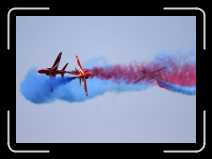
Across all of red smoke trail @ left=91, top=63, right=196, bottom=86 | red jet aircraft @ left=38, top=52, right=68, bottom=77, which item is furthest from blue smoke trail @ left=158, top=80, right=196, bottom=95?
red jet aircraft @ left=38, top=52, right=68, bottom=77

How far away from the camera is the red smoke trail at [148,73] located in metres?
7.02

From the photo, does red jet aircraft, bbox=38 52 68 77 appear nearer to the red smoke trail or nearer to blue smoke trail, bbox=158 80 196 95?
the red smoke trail

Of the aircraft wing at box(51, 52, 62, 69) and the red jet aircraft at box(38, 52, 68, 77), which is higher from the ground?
the aircraft wing at box(51, 52, 62, 69)

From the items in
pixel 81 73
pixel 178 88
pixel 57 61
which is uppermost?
pixel 57 61

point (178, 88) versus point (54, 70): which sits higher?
point (54, 70)

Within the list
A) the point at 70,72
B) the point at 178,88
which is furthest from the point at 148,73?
the point at 70,72

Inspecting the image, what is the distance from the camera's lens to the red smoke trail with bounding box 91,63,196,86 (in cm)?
702

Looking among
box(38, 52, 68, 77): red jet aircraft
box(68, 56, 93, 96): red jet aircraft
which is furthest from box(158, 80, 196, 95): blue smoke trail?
box(38, 52, 68, 77): red jet aircraft

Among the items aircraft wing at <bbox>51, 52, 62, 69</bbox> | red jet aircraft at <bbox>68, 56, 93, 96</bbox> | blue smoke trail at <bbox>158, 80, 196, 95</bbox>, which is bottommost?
blue smoke trail at <bbox>158, 80, 196, 95</bbox>

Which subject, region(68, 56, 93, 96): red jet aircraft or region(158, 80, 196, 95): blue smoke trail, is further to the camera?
region(68, 56, 93, 96): red jet aircraft

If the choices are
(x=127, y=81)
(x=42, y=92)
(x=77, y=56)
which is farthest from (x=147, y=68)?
(x=42, y=92)

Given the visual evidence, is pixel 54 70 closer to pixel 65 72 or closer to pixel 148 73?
pixel 65 72

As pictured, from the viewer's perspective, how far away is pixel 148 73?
7129mm

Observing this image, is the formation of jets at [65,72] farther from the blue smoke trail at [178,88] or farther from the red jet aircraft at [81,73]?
the blue smoke trail at [178,88]
